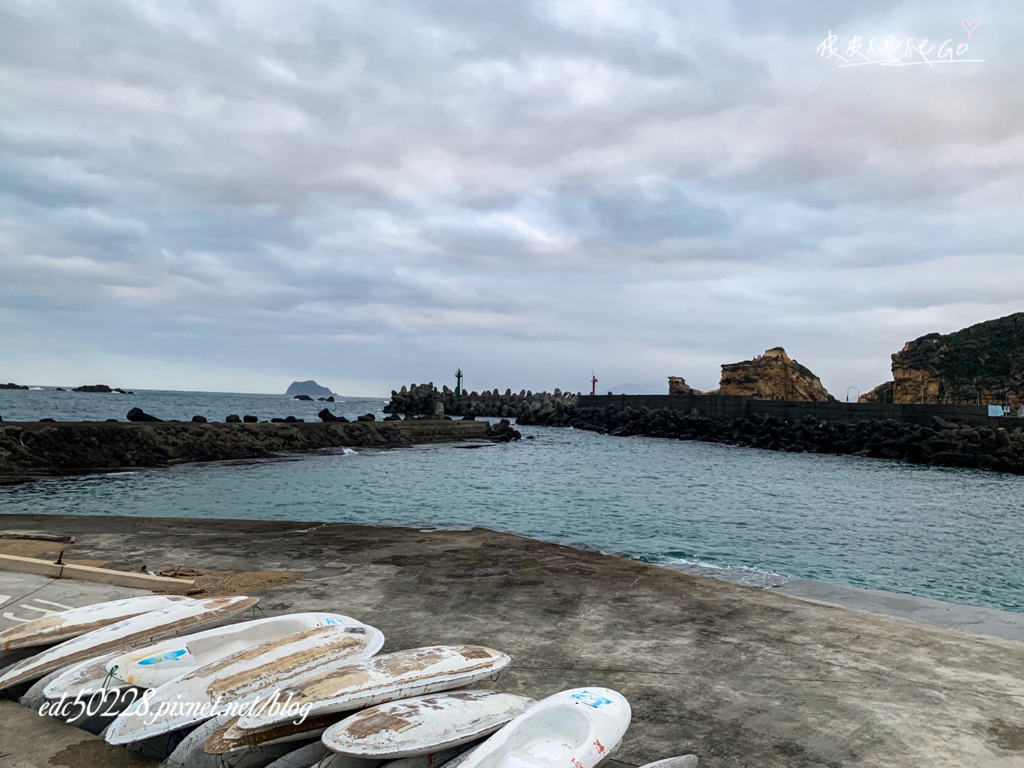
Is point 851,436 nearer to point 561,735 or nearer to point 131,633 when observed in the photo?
point 561,735

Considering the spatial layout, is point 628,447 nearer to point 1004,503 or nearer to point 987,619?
point 1004,503

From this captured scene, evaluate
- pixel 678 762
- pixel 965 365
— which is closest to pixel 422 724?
pixel 678 762

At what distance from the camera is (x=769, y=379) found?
71.8m

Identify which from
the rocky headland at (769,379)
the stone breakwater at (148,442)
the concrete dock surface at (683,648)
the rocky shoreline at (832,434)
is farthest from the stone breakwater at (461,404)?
the concrete dock surface at (683,648)

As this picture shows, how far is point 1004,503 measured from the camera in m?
17.3

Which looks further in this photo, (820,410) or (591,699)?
(820,410)

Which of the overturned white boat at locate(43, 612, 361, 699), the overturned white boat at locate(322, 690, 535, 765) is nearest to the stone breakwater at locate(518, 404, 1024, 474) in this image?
the overturned white boat at locate(322, 690, 535, 765)

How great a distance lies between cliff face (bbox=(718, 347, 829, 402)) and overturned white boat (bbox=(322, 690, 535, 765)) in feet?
240

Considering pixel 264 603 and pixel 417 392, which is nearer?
pixel 264 603

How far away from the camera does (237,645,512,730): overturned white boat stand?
2.41m

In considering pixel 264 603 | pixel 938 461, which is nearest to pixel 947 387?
pixel 938 461

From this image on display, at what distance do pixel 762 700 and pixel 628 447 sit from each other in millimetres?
33497

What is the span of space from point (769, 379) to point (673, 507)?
62.2 meters

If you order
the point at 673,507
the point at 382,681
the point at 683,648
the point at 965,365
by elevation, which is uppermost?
the point at 965,365
